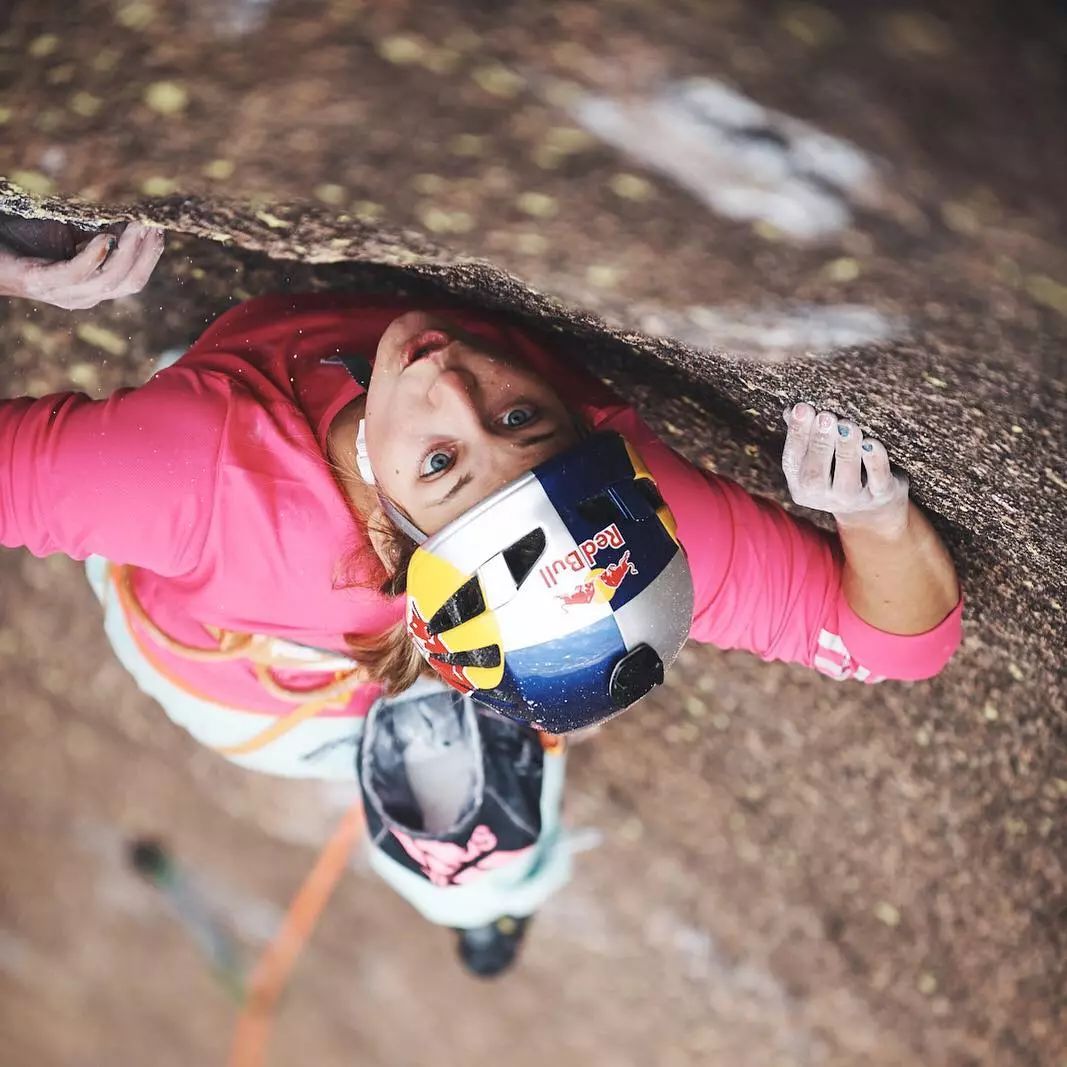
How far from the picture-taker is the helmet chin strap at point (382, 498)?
1056 millimetres

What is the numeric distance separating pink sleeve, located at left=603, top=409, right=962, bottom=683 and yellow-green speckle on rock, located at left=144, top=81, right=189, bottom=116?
1.72ft

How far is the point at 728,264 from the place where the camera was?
2.64ft

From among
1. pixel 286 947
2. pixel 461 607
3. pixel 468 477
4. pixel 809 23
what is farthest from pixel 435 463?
pixel 286 947

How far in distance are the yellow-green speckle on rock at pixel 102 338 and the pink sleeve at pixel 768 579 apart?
0.76 meters

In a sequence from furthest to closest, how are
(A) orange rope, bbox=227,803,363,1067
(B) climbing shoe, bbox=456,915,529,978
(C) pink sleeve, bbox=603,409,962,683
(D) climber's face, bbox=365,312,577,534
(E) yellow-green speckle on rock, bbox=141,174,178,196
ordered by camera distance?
(A) orange rope, bbox=227,803,363,1067 → (B) climbing shoe, bbox=456,915,529,978 → (C) pink sleeve, bbox=603,409,962,683 → (D) climber's face, bbox=365,312,577,534 → (E) yellow-green speckle on rock, bbox=141,174,178,196

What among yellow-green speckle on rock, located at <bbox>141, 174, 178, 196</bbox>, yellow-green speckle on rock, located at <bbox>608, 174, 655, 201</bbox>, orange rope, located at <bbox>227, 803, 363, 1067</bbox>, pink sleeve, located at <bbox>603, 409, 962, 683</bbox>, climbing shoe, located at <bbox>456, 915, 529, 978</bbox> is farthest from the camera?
orange rope, located at <bbox>227, 803, 363, 1067</bbox>

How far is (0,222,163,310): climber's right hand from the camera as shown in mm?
1043

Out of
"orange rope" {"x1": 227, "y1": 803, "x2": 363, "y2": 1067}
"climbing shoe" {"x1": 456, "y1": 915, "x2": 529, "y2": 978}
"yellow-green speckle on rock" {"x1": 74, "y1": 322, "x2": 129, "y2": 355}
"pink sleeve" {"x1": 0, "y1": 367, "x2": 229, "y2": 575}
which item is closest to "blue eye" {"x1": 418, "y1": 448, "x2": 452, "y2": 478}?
"pink sleeve" {"x1": 0, "y1": 367, "x2": 229, "y2": 575}

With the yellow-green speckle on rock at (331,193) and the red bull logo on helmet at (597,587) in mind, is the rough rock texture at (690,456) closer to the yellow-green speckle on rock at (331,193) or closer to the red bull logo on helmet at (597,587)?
the yellow-green speckle on rock at (331,193)

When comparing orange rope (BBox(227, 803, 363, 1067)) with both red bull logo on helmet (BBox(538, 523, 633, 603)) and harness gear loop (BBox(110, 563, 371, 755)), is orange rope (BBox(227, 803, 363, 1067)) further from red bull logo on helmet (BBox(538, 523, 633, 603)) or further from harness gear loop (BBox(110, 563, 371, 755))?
red bull logo on helmet (BBox(538, 523, 633, 603))

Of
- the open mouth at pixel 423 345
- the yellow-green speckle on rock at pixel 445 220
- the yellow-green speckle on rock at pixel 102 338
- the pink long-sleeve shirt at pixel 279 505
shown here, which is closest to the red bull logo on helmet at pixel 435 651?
the pink long-sleeve shirt at pixel 279 505

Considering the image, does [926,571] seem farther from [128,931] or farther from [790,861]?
[128,931]

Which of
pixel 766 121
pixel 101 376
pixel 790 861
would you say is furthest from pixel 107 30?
pixel 790 861

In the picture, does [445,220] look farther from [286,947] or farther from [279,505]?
[286,947]
